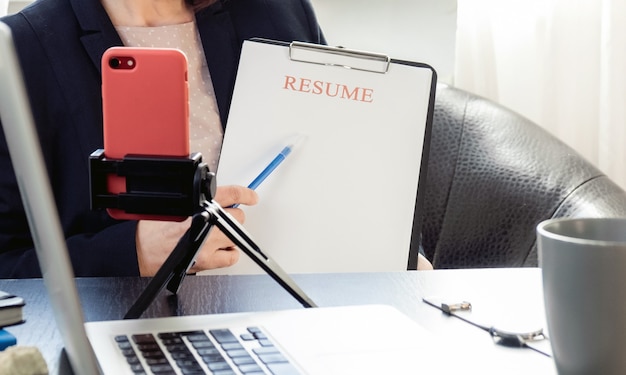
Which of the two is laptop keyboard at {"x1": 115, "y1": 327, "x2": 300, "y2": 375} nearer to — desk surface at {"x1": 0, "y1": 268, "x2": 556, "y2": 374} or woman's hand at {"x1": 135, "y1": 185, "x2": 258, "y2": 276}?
desk surface at {"x1": 0, "y1": 268, "x2": 556, "y2": 374}

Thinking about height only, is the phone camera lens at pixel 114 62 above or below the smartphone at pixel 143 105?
above

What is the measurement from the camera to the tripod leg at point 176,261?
0.61 meters

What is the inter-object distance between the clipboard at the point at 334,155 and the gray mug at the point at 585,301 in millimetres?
395

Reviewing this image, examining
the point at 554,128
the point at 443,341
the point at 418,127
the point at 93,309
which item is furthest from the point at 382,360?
the point at 554,128

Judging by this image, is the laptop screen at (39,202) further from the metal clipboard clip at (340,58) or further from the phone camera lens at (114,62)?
the metal clipboard clip at (340,58)

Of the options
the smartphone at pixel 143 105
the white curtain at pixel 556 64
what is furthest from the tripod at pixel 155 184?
the white curtain at pixel 556 64

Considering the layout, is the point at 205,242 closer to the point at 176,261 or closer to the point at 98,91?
the point at 176,261

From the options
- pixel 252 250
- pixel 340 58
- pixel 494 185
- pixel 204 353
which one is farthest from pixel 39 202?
pixel 494 185

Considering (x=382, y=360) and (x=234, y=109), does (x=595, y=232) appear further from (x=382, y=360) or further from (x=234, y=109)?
(x=234, y=109)

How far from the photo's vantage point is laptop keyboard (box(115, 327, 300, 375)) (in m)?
0.48

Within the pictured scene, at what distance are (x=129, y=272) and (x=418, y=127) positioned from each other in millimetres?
339

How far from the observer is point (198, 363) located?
1.61 ft

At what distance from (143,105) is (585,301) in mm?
313

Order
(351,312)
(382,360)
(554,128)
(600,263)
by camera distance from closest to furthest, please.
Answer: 1. (600,263)
2. (382,360)
3. (351,312)
4. (554,128)
